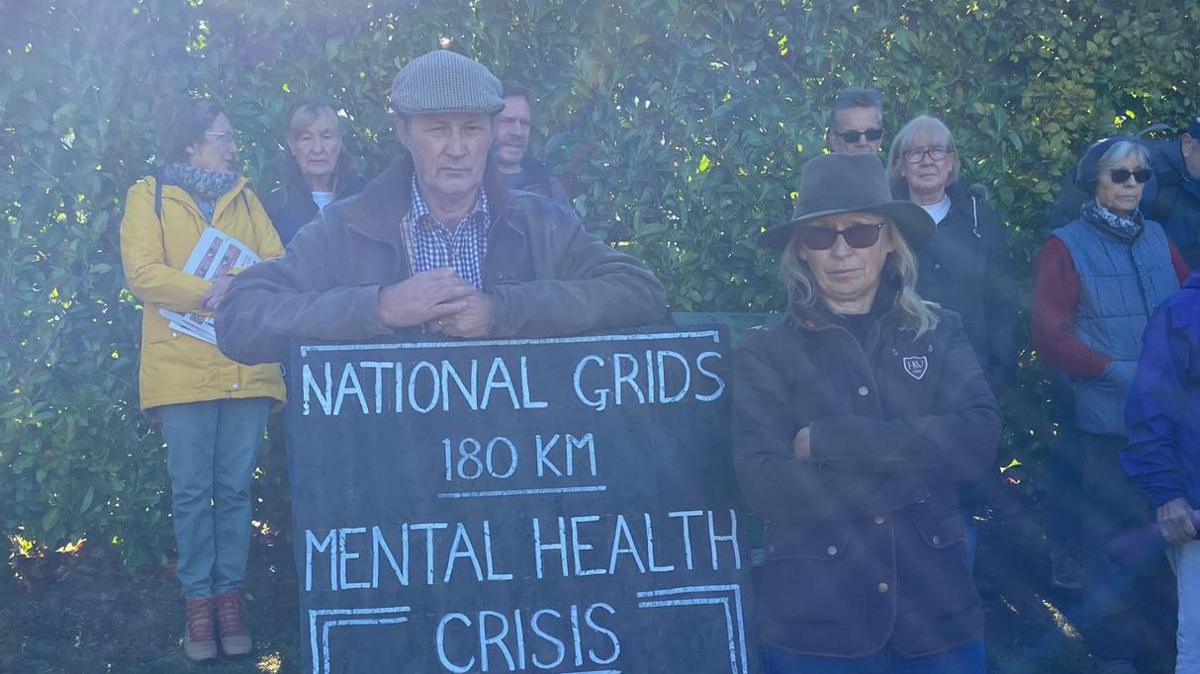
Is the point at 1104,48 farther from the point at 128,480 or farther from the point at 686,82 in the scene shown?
the point at 128,480

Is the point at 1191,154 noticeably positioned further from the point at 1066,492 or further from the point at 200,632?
the point at 200,632

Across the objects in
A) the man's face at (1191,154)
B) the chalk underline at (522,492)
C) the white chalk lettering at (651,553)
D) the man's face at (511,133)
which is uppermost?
the man's face at (511,133)

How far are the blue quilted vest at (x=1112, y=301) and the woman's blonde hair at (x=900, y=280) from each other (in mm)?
2222

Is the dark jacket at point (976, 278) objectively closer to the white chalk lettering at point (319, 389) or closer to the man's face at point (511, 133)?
the man's face at point (511, 133)

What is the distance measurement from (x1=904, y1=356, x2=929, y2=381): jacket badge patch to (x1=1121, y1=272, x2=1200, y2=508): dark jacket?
1222 mm

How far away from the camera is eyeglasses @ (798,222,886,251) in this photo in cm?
374

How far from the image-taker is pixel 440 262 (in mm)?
3998

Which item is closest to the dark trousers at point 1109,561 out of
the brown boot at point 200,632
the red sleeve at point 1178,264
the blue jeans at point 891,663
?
the red sleeve at point 1178,264

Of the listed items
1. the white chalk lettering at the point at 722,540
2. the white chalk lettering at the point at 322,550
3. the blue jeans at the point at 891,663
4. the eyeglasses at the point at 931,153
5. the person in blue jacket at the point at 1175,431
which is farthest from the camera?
the eyeglasses at the point at 931,153

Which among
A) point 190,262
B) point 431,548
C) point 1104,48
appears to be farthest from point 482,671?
point 1104,48

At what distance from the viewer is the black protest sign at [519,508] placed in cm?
368

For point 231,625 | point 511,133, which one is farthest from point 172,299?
point 511,133

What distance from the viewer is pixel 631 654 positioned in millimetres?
3758

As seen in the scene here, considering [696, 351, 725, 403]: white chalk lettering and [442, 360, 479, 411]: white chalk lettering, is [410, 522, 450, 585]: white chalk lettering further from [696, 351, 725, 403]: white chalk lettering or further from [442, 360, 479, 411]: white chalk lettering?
[696, 351, 725, 403]: white chalk lettering
